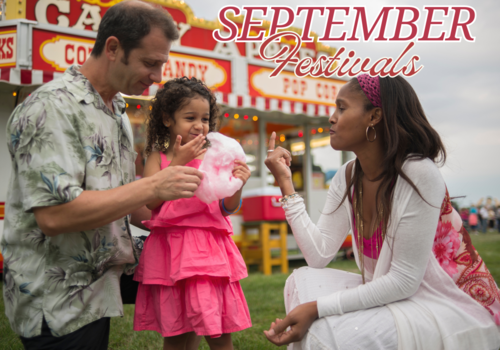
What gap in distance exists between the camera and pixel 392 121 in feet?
5.81

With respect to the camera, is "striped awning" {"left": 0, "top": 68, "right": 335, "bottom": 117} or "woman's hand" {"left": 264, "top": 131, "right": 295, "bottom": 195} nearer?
"woman's hand" {"left": 264, "top": 131, "right": 295, "bottom": 195}

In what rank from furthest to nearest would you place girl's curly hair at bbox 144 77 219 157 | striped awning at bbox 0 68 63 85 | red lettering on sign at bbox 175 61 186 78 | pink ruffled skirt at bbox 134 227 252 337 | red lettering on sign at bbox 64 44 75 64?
1. red lettering on sign at bbox 175 61 186 78
2. red lettering on sign at bbox 64 44 75 64
3. striped awning at bbox 0 68 63 85
4. girl's curly hair at bbox 144 77 219 157
5. pink ruffled skirt at bbox 134 227 252 337

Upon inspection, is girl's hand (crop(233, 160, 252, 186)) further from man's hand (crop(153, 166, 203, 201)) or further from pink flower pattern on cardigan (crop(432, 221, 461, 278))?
pink flower pattern on cardigan (crop(432, 221, 461, 278))

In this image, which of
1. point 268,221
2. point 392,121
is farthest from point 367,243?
point 268,221

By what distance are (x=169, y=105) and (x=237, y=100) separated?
410 centimetres

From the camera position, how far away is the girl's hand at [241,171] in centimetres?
197

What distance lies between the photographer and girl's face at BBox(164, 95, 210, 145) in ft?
6.76

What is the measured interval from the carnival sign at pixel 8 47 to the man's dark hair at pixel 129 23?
4.60 meters

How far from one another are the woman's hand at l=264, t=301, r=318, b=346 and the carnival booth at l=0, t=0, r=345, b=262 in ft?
11.4

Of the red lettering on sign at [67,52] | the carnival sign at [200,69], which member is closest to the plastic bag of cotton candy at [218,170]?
the carnival sign at [200,69]

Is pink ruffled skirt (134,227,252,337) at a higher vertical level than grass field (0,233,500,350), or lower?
higher

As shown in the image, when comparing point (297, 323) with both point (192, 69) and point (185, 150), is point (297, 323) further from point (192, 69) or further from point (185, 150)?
point (192, 69)

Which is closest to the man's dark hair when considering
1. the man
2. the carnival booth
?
the man

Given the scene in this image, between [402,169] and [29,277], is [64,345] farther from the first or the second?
[402,169]
